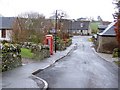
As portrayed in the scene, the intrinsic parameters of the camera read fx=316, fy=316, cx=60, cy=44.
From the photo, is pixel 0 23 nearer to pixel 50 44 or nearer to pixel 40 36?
pixel 40 36

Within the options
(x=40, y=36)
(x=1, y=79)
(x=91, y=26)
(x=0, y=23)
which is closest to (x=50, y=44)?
(x=40, y=36)

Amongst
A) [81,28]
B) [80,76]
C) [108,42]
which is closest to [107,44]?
[108,42]

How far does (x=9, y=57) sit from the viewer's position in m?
20.3

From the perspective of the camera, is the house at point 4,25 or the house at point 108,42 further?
the house at point 4,25

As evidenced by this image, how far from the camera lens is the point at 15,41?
144ft

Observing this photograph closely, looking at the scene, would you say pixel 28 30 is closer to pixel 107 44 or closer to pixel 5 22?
pixel 107 44

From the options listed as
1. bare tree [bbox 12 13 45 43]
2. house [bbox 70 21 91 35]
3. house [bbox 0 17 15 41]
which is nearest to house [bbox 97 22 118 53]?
bare tree [bbox 12 13 45 43]

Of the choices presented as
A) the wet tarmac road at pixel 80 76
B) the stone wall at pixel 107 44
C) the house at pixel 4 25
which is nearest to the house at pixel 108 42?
the stone wall at pixel 107 44

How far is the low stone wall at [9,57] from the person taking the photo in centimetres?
1949

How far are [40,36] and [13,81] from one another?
32.8 meters

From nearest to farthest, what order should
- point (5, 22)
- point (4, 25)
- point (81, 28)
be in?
point (4, 25), point (5, 22), point (81, 28)

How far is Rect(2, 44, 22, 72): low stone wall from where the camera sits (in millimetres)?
19492

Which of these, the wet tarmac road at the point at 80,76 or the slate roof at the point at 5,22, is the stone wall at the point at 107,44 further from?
the slate roof at the point at 5,22

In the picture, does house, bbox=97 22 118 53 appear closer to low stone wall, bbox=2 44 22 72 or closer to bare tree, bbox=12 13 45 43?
bare tree, bbox=12 13 45 43
